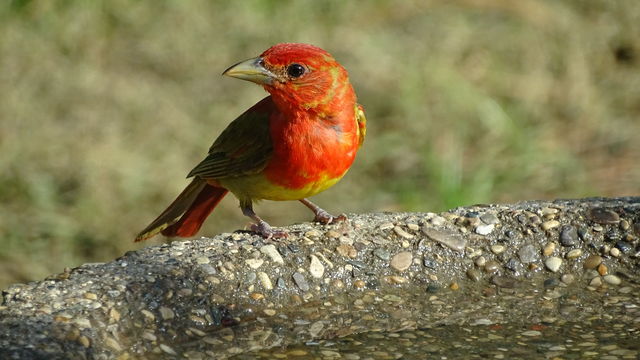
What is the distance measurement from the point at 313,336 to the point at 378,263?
395mm

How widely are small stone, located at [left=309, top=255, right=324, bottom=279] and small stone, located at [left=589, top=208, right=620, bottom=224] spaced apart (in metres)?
0.86

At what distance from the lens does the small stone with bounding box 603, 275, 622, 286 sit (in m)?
3.19

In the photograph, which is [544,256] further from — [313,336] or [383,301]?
[313,336]

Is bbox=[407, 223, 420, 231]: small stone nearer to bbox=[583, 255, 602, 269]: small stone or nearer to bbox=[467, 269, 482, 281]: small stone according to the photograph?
bbox=[467, 269, 482, 281]: small stone

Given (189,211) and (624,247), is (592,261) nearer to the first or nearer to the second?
(624,247)

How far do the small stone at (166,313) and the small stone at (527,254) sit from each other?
1.09 metres

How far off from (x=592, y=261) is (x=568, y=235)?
0.11 meters

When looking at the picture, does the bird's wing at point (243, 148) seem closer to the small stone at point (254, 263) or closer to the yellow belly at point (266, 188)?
the yellow belly at point (266, 188)

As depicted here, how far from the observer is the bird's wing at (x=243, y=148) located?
3621mm

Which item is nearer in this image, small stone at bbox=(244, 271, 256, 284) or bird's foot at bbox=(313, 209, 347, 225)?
small stone at bbox=(244, 271, 256, 284)

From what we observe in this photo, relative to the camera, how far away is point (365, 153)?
250 inches

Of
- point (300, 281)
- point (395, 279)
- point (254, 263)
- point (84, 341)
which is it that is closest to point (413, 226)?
point (395, 279)

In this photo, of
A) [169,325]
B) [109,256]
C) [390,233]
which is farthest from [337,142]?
[109,256]

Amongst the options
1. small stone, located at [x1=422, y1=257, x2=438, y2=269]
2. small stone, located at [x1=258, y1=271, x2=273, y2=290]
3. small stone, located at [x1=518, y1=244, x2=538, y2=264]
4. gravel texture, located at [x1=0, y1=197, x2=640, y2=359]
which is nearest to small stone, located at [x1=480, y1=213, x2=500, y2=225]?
gravel texture, located at [x1=0, y1=197, x2=640, y2=359]
